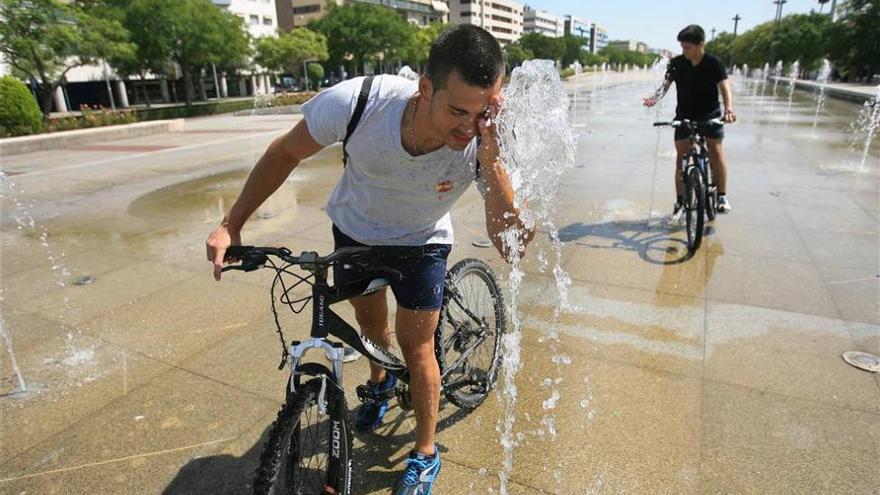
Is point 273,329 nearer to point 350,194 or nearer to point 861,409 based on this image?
point 350,194

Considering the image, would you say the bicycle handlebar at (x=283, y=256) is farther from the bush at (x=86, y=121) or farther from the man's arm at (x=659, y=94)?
the bush at (x=86, y=121)

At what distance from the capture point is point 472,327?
300 cm

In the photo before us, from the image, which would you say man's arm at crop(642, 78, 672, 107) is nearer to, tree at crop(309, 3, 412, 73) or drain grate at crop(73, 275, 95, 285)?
drain grate at crop(73, 275, 95, 285)

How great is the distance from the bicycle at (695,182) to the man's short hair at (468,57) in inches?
155

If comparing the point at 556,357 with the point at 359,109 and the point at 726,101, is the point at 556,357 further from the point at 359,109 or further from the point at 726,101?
the point at 726,101

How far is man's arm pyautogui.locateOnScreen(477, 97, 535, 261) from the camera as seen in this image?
6.22 feet

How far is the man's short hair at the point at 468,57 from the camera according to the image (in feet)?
5.74

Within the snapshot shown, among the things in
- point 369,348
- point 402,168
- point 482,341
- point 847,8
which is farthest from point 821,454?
point 847,8

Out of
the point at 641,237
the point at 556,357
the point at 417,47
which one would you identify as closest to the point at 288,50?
the point at 417,47

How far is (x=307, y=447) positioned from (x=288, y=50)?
4782 cm

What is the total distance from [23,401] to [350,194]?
97.5 inches

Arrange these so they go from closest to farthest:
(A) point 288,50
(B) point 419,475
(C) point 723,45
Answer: (B) point 419,475, (A) point 288,50, (C) point 723,45

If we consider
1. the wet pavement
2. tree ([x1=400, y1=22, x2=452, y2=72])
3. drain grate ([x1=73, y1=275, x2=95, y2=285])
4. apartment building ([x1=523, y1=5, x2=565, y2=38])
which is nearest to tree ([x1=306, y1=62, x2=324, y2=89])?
tree ([x1=400, y1=22, x2=452, y2=72])

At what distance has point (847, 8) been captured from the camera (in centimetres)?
3725
